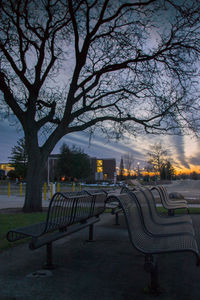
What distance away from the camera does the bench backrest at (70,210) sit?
398cm

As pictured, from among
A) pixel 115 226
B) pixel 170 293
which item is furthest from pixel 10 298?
pixel 115 226

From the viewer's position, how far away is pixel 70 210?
5.31m

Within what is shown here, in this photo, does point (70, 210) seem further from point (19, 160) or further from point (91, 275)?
point (19, 160)

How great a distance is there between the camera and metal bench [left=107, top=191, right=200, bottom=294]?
285cm

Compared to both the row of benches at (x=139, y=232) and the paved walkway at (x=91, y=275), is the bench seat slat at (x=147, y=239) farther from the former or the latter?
the paved walkway at (x=91, y=275)

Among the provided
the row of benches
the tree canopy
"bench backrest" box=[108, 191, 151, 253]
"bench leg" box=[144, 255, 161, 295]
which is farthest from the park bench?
the tree canopy

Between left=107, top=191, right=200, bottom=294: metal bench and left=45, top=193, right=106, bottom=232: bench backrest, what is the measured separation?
39.4 inches

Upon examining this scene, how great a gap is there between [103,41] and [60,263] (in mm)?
9682

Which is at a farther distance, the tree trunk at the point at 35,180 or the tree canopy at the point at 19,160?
the tree canopy at the point at 19,160

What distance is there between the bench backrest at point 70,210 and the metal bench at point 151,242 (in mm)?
1001

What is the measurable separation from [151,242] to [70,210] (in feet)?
7.41

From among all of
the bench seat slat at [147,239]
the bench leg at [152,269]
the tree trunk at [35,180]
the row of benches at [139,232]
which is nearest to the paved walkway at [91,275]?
the bench leg at [152,269]

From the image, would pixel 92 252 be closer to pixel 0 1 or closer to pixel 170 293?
pixel 170 293

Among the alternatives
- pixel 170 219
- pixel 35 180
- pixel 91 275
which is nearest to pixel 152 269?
pixel 91 275
